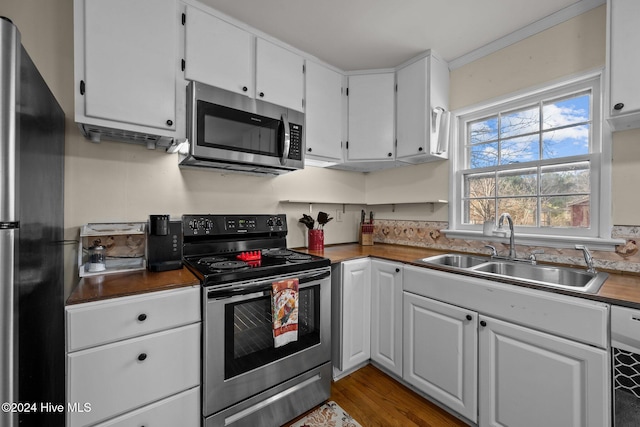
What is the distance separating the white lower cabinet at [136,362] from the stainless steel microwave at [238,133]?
33.1 inches

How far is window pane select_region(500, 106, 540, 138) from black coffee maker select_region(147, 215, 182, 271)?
8.09ft

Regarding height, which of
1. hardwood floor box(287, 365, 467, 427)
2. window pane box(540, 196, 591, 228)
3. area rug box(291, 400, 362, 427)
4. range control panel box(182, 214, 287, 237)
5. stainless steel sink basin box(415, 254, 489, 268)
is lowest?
area rug box(291, 400, 362, 427)

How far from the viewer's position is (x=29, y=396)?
0.91 m

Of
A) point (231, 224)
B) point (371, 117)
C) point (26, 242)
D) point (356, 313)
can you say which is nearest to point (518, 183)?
point (371, 117)

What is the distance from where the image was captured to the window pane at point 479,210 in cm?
226

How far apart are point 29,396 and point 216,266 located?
82 centimetres

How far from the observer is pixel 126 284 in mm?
1366

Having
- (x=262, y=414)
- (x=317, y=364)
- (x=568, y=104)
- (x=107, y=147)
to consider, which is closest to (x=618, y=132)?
(x=568, y=104)

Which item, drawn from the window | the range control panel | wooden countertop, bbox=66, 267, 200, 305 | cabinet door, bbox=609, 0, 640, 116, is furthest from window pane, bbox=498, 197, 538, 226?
wooden countertop, bbox=66, 267, 200, 305

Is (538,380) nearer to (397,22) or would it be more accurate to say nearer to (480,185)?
(480,185)

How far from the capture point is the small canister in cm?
153

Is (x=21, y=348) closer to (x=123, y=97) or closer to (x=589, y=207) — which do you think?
(x=123, y=97)

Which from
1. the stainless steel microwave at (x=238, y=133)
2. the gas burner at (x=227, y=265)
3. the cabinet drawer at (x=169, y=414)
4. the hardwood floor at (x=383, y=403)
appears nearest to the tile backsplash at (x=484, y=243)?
the hardwood floor at (x=383, y=403)

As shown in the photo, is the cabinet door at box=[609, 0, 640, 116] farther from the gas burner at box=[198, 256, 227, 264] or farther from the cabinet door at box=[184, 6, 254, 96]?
the gas burner at box=[198, 256, 227, 264]
